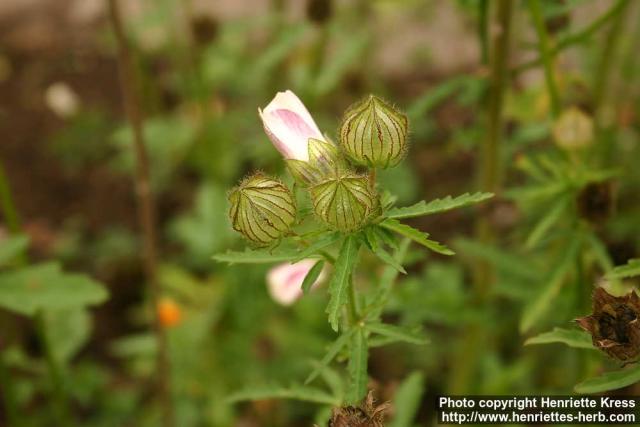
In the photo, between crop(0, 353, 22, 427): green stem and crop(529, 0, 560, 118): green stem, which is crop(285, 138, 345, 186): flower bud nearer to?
crop(529, 0, 560, 118): green stem

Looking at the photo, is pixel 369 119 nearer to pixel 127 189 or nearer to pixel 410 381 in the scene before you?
pixel 410 381

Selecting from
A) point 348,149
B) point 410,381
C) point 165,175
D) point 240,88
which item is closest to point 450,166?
point 240,88

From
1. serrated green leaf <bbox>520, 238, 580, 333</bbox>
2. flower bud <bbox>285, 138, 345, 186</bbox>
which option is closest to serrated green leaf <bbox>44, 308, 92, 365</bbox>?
serrated green leaf <bbox>520, 238, 580, 333</bbox>

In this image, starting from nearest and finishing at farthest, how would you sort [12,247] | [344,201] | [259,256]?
[344,201], [259,256], [12,247]

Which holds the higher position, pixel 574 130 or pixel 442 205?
pixel 574 130

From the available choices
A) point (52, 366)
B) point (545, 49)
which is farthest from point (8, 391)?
point (545, 49)

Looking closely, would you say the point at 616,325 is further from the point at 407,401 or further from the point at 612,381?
the point at 407,401
